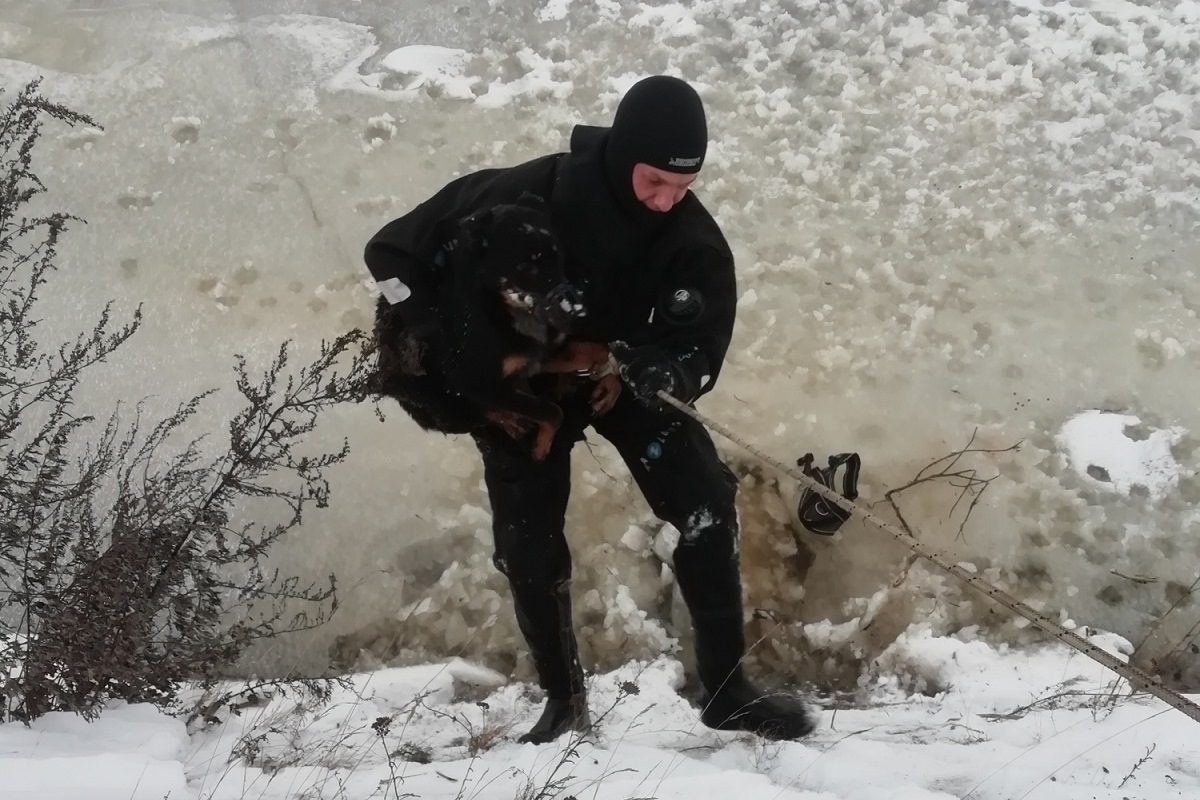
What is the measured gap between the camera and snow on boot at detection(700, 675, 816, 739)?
7.52 ft

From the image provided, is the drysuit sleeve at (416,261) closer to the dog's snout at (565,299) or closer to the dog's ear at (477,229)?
the dog's ear at (477,229)

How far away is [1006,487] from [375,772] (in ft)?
7.63

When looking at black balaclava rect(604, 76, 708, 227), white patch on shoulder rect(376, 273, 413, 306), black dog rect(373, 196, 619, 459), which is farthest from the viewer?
white patch on shoulder rect(376, 273, 413, 306)

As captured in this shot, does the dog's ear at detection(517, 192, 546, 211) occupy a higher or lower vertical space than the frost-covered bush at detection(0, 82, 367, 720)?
higher

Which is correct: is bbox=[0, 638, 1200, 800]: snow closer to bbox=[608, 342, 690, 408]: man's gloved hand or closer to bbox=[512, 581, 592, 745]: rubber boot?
bbox=[512, 581, 592, 745]: rubber boot

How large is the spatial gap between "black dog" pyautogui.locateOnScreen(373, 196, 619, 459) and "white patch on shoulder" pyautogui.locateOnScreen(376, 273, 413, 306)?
0.29 feet

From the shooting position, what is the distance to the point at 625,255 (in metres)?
1.90

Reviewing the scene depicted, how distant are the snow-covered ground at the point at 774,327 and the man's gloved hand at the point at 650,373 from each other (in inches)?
36.9

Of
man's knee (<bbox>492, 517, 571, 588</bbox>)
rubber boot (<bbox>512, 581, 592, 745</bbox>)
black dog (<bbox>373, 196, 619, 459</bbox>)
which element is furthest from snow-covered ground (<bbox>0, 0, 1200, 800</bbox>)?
black dog (<bbox>373, 196, 619, 459</bbox>)

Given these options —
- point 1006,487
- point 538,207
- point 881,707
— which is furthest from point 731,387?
point 538,207

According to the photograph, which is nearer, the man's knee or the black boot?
the man's knee

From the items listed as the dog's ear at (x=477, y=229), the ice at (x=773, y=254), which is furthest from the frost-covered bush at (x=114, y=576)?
the dog's ear at (x=477, y=229)

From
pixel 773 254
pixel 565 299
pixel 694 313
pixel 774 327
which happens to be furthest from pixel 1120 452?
pixel 565 299

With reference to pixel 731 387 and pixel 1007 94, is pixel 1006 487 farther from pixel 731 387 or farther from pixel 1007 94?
pixel 1007 94
